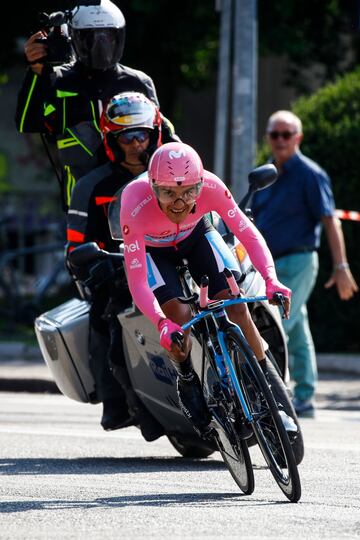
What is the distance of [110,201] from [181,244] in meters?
1.02

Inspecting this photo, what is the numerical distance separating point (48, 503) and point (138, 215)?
1401 millimetres

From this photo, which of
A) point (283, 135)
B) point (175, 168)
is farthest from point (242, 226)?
point (283, 135)

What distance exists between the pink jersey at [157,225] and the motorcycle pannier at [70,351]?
1391mm

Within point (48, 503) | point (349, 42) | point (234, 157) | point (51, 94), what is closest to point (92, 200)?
point (51, 94)

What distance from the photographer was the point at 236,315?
272 inches

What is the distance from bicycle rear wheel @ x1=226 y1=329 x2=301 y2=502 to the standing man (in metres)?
4.07

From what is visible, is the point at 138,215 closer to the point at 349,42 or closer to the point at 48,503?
the point at 48,503

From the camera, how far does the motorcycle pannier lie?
838 centimetres

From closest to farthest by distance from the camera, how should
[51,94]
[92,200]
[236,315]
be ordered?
[236,315], [92,200], [51,94]

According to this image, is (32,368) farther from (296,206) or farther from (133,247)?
(133,247)

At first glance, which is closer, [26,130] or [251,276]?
[251,276]

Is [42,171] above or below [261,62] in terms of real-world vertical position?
below

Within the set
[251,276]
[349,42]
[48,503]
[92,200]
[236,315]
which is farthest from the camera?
[349,42]

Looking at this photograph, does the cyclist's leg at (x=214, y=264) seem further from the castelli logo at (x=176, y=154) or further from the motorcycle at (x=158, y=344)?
the castelli logo at (x=176, y=154)
